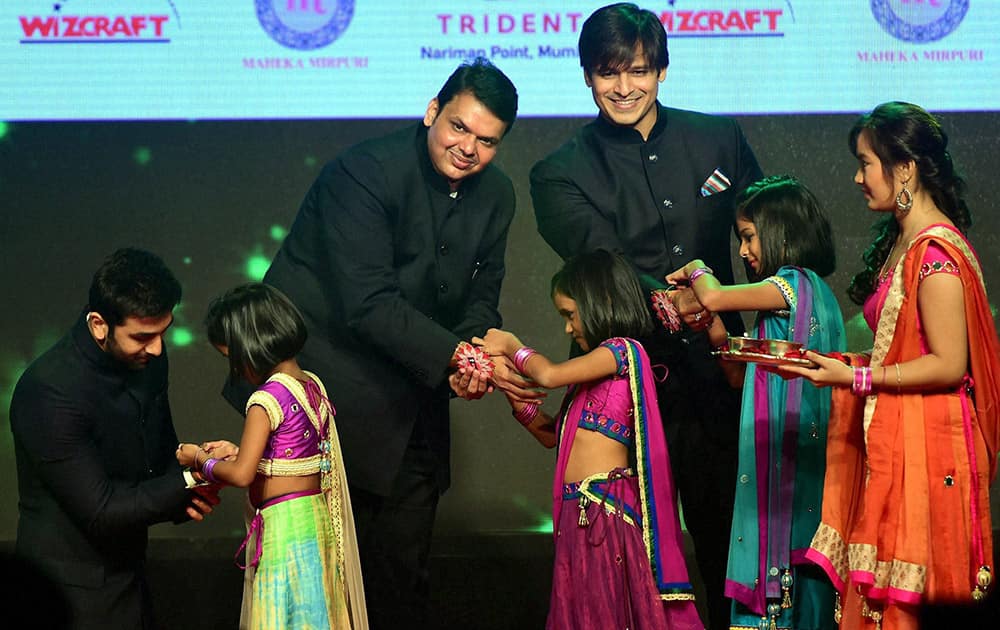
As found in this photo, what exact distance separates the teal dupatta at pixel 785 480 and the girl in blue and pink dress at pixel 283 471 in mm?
1065

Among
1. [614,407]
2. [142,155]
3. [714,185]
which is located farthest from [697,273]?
[142,155]

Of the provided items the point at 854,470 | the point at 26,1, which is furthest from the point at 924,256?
the point at 26,1

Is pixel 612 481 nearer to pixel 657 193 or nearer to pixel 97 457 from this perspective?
pixel 657 193

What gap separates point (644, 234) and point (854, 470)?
3.53ft

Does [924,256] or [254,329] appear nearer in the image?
[924,256]

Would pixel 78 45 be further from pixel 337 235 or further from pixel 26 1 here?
pixel 337 235

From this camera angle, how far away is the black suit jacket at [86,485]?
2.88m

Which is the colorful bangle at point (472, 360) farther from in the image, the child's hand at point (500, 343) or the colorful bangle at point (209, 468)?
the colorful bangle at point (209, 468)

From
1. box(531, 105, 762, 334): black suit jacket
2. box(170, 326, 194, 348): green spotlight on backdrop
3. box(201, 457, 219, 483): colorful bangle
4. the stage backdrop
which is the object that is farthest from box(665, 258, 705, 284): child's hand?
box(170, 326, 194, 348): green spotlight on backdrop

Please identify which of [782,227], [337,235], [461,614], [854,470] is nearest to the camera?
[854,470]

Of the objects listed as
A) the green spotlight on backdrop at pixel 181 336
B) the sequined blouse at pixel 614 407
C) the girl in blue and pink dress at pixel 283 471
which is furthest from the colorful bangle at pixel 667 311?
the green spotlight on backdrop at pixel 181 336

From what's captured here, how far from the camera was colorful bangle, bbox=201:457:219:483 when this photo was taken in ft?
9.66

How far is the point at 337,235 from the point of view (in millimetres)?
3473

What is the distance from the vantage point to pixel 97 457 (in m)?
2.93
